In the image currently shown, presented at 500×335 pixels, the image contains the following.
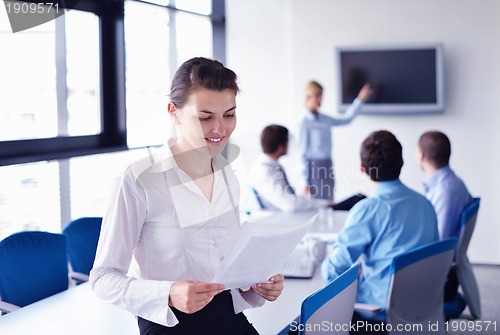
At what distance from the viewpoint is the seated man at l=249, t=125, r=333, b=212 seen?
432 cm

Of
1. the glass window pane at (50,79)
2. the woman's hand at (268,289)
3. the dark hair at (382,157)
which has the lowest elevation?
the woman's hand at (268,289)

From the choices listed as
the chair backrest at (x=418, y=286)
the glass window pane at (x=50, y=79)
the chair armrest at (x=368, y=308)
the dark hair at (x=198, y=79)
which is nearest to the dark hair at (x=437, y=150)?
the chair backrest at (x=418, y=286)

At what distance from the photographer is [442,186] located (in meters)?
3.80

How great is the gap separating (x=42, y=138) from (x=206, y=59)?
9.10 feet

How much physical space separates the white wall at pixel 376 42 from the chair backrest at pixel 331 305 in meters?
4.49

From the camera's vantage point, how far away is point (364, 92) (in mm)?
6469

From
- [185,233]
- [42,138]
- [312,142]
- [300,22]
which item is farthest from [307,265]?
[300,22]

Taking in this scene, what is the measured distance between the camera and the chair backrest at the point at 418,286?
2596mm

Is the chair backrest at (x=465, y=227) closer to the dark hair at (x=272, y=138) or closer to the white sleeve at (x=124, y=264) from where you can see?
the dark hair at (x=272, y=138)

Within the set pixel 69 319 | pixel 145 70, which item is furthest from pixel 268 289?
pixel 145 70

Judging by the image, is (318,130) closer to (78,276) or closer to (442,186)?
(442,186)

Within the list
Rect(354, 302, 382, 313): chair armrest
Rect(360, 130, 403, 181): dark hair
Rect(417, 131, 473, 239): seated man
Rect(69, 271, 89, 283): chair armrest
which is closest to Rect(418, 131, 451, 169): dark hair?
Rect(417, 131, 473, 239): seated man

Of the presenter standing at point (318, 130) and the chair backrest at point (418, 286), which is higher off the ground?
the presenter standing at point (318, 130)

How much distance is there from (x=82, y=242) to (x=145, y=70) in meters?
2.88
